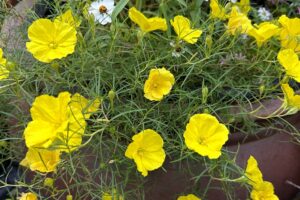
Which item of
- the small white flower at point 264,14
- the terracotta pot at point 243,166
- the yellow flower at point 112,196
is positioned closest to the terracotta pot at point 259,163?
the terracotta pot at point 243,166

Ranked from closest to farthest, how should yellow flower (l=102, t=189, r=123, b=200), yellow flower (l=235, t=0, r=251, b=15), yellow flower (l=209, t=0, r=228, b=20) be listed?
yellow flower (l=102, t=189, r=123, b=200) < yellow flower (l=209, t=0, r=228, b=20) < yellow flower (l=235, t=0, r=251, b=15)

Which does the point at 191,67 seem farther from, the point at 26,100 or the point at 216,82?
the point at 26,100

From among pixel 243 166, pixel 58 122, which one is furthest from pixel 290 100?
pixel 58 122

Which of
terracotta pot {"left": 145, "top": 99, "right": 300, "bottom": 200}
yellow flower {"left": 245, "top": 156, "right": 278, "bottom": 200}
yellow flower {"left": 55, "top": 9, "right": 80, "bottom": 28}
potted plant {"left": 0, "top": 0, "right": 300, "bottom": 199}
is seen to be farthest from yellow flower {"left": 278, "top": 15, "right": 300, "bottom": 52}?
yellow flower {"left": 55, "top": 9, "right": 80, "bottom": 28}

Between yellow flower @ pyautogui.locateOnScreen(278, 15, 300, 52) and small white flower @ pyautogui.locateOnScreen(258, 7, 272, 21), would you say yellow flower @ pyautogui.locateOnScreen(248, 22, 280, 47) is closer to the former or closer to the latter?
yellow flower @ pyautogui.locateOnScreen(278, 15, 300, 52)

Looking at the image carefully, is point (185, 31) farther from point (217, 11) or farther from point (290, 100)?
point (290, 100)

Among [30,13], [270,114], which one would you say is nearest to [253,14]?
[270,114]
